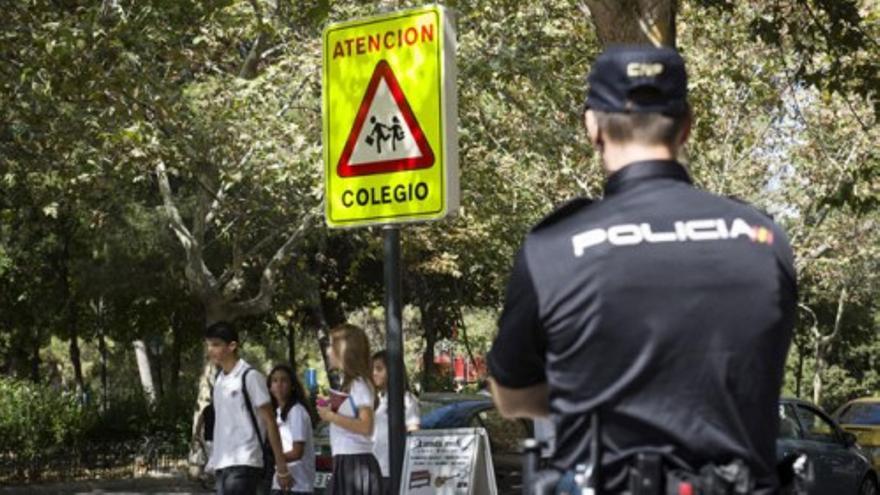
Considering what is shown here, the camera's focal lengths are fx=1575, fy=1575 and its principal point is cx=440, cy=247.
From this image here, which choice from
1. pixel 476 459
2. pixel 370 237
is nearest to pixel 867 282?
pixel 370 237

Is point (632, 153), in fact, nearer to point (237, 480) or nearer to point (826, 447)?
point (237, 480)

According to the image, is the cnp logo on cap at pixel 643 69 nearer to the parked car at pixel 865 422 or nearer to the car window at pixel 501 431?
the car window at pixel 501 431

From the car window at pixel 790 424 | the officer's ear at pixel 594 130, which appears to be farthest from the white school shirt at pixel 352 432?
the car window at pixel 790 424

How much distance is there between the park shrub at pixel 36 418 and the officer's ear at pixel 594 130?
23.9 meters

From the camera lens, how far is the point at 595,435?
9.48 feet

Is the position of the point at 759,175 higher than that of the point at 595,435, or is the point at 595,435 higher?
the point at 759,175

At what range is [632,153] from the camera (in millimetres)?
3033

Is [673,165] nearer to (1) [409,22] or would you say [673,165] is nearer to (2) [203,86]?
(1) [409,22]

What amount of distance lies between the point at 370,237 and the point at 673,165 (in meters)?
27.9

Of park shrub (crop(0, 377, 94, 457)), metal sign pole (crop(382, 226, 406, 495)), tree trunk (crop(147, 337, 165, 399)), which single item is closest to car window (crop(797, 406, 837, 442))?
metal sign pole (crop(382, 226, 406, 495))

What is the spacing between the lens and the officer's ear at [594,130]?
121 inches

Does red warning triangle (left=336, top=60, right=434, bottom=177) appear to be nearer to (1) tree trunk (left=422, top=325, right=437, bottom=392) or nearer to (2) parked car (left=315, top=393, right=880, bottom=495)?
(2) parked car (left=315, top=393, right=880, bottom=495)

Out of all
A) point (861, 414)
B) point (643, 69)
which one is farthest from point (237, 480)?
point (861, 414)

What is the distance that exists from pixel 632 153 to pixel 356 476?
703 centimetres
